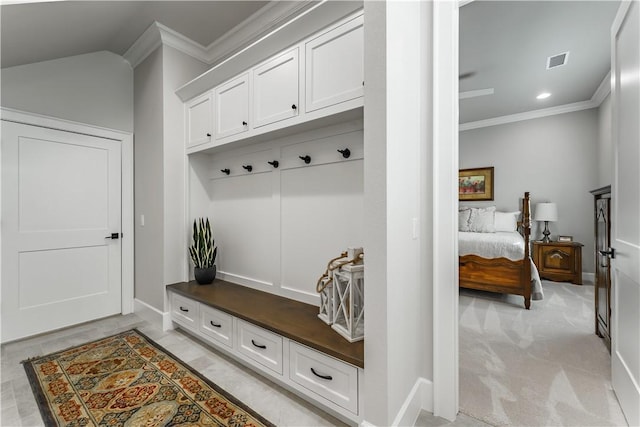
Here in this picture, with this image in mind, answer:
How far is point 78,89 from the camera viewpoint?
2.82 meters

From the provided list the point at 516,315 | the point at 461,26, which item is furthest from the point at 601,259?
the point at 461,26

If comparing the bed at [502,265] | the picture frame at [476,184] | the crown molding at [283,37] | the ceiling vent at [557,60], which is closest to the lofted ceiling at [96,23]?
the crown molding at [283,37]

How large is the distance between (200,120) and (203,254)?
4.20ft

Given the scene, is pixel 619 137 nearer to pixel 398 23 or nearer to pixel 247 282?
pixel 398 23

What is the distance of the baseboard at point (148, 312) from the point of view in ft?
8.87

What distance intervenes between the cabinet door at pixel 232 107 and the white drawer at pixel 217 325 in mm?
1442

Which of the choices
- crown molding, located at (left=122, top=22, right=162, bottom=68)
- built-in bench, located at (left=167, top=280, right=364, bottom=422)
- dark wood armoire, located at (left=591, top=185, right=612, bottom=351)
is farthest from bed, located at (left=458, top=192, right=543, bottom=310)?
crown molding, located at (left=122, top=22, right=162, bottom=68)

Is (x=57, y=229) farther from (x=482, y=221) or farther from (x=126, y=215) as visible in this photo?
(x=482, y=221)

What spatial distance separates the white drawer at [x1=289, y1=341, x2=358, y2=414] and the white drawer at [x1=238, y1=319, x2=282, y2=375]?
0.11 metres

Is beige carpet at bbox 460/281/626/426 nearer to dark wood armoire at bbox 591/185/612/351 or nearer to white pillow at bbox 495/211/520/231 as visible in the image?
dark wood armoire at bbox 591/185/612/351

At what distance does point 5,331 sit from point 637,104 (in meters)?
4.70

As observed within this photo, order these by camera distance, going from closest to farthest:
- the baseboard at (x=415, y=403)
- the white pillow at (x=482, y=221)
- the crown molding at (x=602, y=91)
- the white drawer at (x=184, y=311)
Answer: the baseboard at (x=415, y=403)
the white drawer at (x=184, y=311)
the crown molding at (x=602, y=91)
the white pillow at (x=482, y=221)

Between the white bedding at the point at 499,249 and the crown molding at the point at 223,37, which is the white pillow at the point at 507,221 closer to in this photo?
the white bedding at the point at 499,249

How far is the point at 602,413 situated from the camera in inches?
60.8
